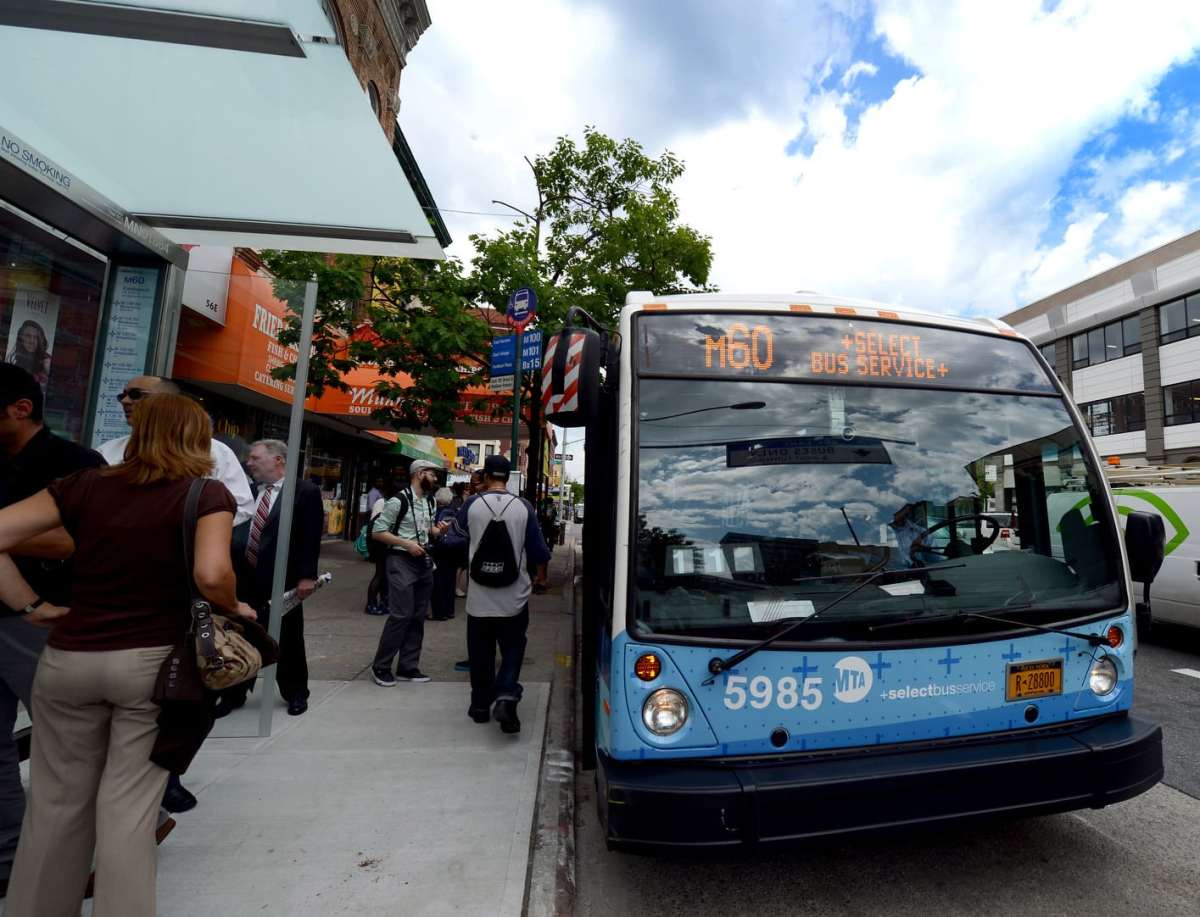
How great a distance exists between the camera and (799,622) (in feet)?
8.41

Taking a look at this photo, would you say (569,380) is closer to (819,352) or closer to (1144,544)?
(819,352)

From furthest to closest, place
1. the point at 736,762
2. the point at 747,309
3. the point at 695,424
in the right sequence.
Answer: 1. the point at 747,309
2. the point at 695,424
3. the point at 736,762

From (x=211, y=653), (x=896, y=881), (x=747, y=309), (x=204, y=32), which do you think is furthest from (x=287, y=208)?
(x=896, y=881)

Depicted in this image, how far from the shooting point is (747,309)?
314 centimetres

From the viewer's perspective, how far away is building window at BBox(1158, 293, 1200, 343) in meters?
26.6

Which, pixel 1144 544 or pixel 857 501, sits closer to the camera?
pixel 857 501

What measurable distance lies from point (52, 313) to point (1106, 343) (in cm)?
3896

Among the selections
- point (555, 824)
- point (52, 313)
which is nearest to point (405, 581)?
point (555, 824)

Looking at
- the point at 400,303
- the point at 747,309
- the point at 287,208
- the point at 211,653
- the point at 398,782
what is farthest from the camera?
the point at 400,303

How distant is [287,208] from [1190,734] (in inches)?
304

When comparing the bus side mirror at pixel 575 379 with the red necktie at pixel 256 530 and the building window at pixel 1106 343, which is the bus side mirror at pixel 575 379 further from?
the building window at pixel 1106 343

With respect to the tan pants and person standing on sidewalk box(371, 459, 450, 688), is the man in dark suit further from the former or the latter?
the tan pants

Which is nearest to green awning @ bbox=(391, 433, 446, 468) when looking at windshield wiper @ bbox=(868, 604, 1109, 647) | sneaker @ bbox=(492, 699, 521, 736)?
sneaker @ bbox=(492, 699, 521, 736)

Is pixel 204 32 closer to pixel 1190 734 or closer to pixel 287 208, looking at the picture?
pixel 287 208
